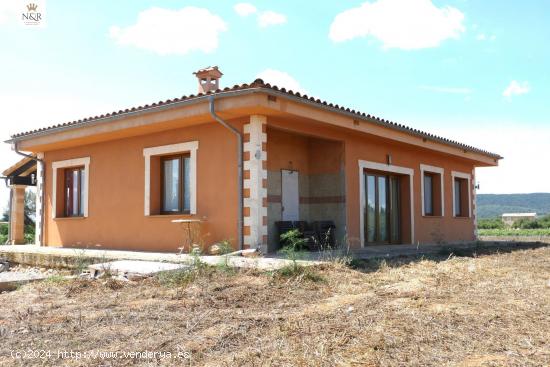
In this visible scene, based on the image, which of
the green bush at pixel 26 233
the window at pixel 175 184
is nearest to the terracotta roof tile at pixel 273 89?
the window at pixel 175 184

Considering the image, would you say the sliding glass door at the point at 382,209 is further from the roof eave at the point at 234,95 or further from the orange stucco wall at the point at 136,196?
the orange stucco wall at the point at 136,196

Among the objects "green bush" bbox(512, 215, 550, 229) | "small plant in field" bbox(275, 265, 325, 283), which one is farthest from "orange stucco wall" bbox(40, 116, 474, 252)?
"green bush" bbox(512, 215, 550, 229)

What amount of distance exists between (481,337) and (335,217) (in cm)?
765

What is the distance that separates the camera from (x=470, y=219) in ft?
56.1

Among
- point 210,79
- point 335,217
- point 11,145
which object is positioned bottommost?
point 335,217

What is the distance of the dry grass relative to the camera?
3.54 m

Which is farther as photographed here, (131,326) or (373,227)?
(373,227)

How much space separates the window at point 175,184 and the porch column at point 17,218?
6726 mm

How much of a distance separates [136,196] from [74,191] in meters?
2.87

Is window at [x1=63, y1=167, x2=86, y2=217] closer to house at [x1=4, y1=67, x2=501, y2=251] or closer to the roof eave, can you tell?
house at [x1=4, y1=67, x2=501, y2=251]

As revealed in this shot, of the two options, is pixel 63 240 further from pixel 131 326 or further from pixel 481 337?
pixel 481 337

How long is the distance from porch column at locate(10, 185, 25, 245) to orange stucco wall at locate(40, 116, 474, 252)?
2.55 metres

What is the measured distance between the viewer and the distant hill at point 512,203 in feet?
188

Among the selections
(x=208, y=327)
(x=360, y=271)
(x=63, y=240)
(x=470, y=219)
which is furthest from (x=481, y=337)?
(x=470, y=219)
